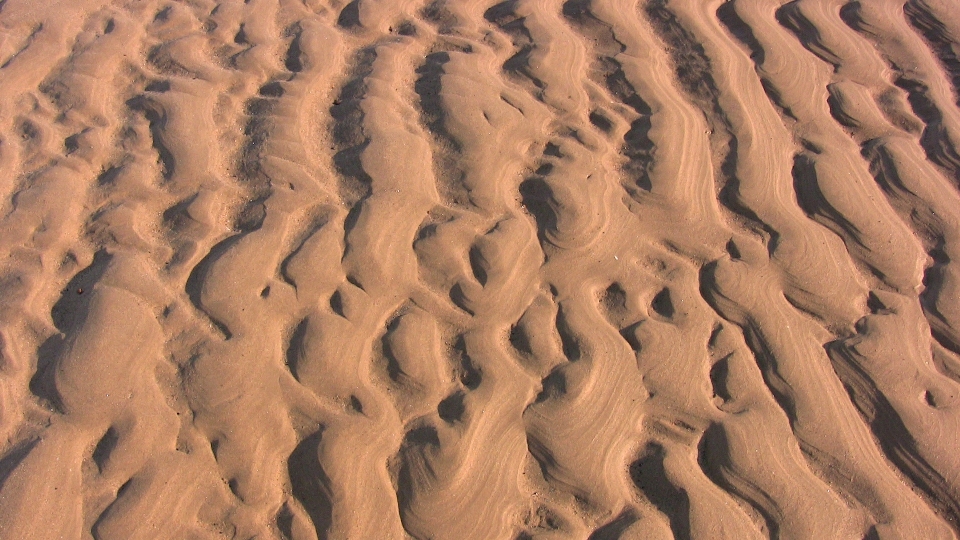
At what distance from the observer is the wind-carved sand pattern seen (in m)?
1.95

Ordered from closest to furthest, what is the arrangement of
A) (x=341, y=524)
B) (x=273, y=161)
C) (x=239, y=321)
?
(x=341, y=524), (x=239, y=321), (x=273, y=161)

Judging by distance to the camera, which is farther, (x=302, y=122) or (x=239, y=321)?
(x=302, y=122)

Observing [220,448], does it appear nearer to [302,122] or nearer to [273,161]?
[273,161]

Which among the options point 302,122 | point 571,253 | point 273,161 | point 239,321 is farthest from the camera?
point 302,122

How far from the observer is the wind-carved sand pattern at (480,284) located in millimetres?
1954

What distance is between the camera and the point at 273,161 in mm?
2627

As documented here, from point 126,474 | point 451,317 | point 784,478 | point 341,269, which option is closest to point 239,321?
point 341,269

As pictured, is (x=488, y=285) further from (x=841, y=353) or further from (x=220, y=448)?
(x=841, y=353)

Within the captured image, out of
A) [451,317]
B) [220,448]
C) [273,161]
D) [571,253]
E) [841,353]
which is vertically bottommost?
[220,448]

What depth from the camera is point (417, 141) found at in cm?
271

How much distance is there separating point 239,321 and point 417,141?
1.01m

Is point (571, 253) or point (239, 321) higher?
point (571, 253)

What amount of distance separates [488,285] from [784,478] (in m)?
1.08

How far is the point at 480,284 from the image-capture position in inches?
91.2
